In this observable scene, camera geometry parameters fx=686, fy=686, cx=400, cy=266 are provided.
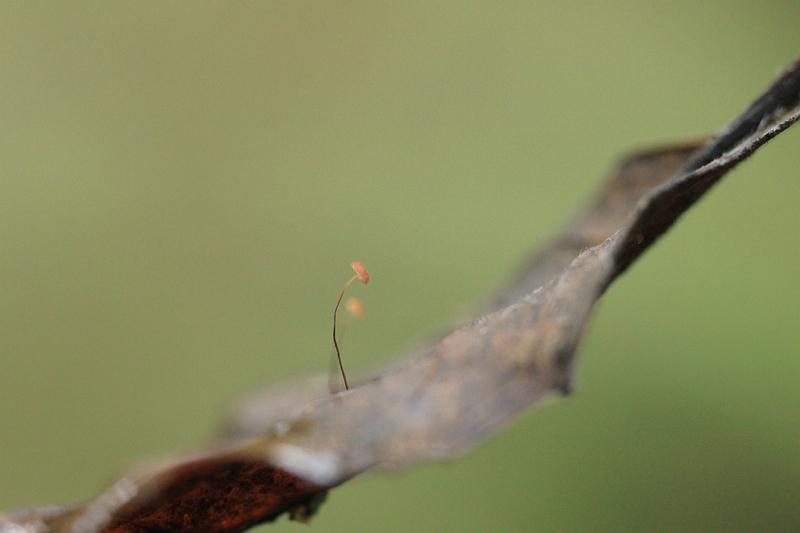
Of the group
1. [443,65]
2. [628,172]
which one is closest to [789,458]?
[628,172]

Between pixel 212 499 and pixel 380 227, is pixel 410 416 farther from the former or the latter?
pixel 380 227

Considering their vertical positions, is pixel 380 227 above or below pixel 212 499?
above

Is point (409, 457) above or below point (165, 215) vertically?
below

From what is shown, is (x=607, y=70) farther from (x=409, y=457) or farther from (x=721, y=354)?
(x=409, y=457)

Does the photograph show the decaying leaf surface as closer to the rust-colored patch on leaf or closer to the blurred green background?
the rust-colored patch on leaf

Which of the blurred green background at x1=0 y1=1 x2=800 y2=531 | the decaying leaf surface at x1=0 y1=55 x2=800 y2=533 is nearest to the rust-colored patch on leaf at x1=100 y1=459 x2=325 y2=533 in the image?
the decaying leaf surface at x1=0 y1=55 x2=800 y2=533

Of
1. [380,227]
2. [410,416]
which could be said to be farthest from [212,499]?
[380,227]
